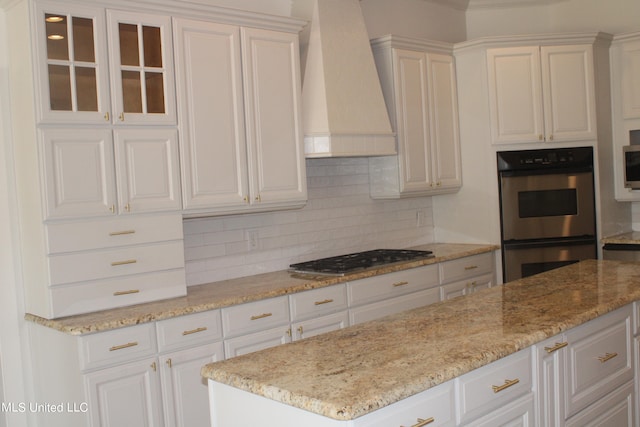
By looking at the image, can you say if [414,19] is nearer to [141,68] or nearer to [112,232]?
[141,68]

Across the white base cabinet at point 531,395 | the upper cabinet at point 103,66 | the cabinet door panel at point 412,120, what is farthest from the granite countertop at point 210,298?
the white base cabinet at point 531,395

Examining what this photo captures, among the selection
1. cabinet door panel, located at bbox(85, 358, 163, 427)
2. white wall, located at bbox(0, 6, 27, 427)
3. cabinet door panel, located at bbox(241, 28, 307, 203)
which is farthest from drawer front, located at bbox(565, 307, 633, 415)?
white wall, located at bbox(0, 6, 27, 427)

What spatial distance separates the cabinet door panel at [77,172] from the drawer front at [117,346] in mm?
596

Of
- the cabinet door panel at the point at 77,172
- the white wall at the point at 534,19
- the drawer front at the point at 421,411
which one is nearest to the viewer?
the drawer front at the point at 421,411

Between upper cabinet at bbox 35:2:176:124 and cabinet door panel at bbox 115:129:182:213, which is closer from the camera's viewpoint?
upper cabinet at bbox 35:2:176:124

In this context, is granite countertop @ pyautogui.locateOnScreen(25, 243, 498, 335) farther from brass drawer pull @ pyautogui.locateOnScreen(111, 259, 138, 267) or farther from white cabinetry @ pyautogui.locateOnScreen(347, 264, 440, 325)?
brass drawer pull @ pyautogui.locateOnScreen(111, 259, 138, 267)

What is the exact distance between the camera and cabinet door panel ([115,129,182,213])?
3291 millimetres

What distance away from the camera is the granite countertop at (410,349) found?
179 cm

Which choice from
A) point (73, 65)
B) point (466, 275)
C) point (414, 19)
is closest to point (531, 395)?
point (73, 65)

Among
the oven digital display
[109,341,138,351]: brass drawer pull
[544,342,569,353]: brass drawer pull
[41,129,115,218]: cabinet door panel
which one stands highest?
[41,129,115,218]: cabinet door panel

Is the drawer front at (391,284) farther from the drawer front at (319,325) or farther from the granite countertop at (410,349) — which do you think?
the granite countertop at (410,349)

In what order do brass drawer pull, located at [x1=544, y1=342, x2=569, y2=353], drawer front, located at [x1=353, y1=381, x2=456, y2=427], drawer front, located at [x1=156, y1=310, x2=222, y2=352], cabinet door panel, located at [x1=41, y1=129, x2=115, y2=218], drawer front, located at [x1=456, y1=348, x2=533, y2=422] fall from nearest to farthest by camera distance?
1. drawer front, located at [x1=353, y1=381, x2=456, y2=427]
2. drawer front, located at [x1=456, y1=348, x2=533, y2=422]
3. brass drawer pull, located at [x1=544, y1=342, x2=569, y2=353]
4. cabinet door panel, located at [x1=41, y1=129, x2=115, y2=218]
5. drawer front, located at [x1=156, y1=310, x2=222, y2=352]

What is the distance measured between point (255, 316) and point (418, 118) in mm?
2188

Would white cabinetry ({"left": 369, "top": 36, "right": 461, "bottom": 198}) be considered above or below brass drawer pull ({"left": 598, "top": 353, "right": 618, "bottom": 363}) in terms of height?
above
